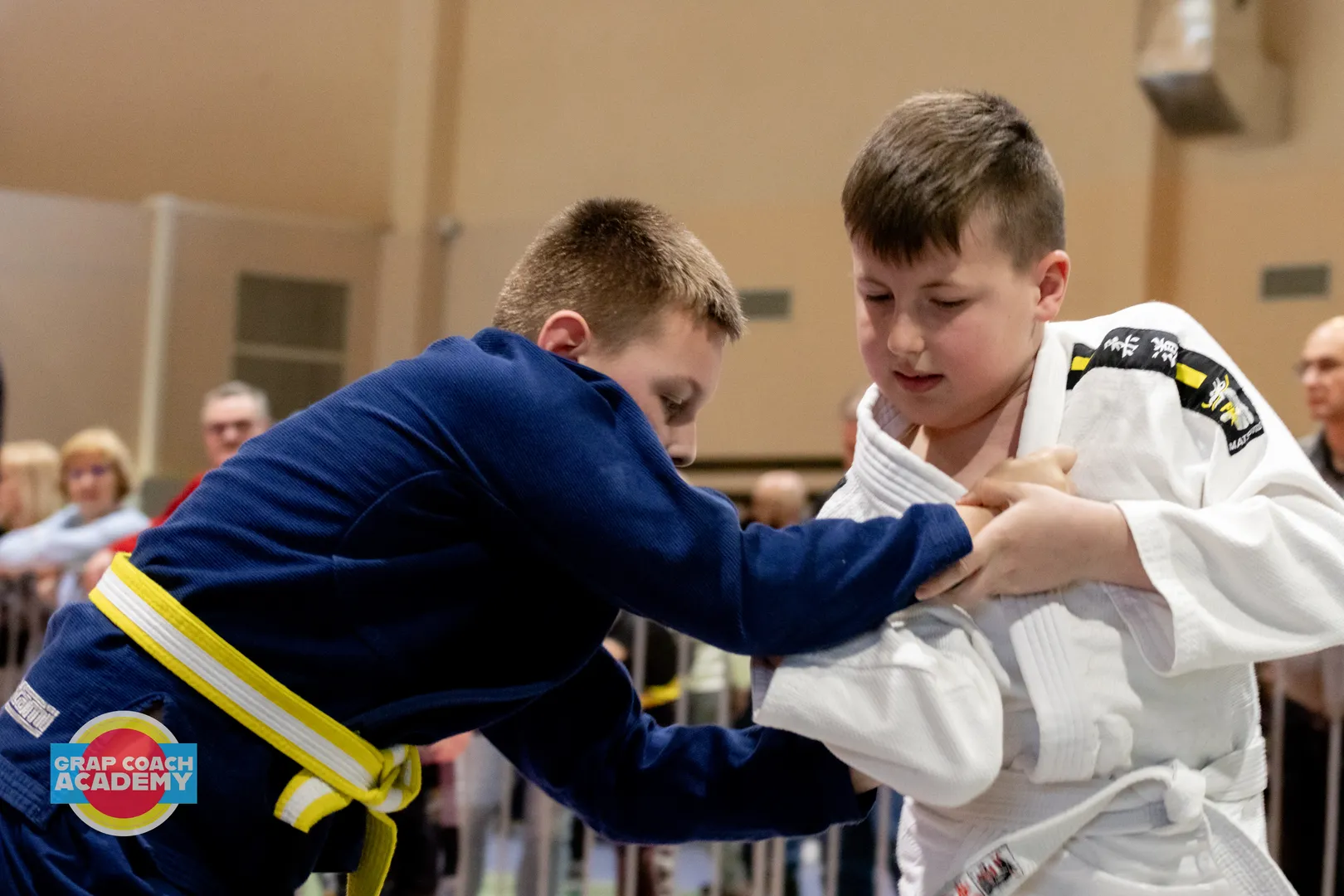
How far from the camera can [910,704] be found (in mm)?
1479

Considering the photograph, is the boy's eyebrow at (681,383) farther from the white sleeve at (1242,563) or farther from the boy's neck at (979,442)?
the white sleeve at (1242,563)

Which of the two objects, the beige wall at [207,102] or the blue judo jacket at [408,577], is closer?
the blue judo jacket at [408,577]

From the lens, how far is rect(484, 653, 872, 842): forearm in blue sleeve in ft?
5.71

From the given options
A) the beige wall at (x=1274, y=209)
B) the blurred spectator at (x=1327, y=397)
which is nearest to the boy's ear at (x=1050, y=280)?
the blurred spectator at (x=1327, y=397)

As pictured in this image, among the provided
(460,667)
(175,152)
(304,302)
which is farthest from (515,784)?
(175,152)

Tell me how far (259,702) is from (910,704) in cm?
69

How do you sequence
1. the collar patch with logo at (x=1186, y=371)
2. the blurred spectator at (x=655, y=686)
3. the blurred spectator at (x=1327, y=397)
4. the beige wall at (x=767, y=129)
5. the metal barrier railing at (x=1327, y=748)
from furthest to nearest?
the beige wall at (x=767, y=129)
the blurred spectator at (x=655, y=686)
the blurred spectator at (x=1327, y=397)
the metal barrier railing at (x=1327, y=748)
the collar patch with logo at (x=1186, y=371)

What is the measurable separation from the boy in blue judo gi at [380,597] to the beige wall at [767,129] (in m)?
6.95

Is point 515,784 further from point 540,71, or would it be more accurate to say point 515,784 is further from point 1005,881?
point 540,71

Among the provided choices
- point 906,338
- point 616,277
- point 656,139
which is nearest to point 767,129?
point 656,139

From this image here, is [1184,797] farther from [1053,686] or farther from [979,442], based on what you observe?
[979,442]

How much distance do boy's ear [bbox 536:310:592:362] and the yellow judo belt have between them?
0.53 metres

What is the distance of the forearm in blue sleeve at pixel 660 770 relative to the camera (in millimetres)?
1739

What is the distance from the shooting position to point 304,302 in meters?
10.6
